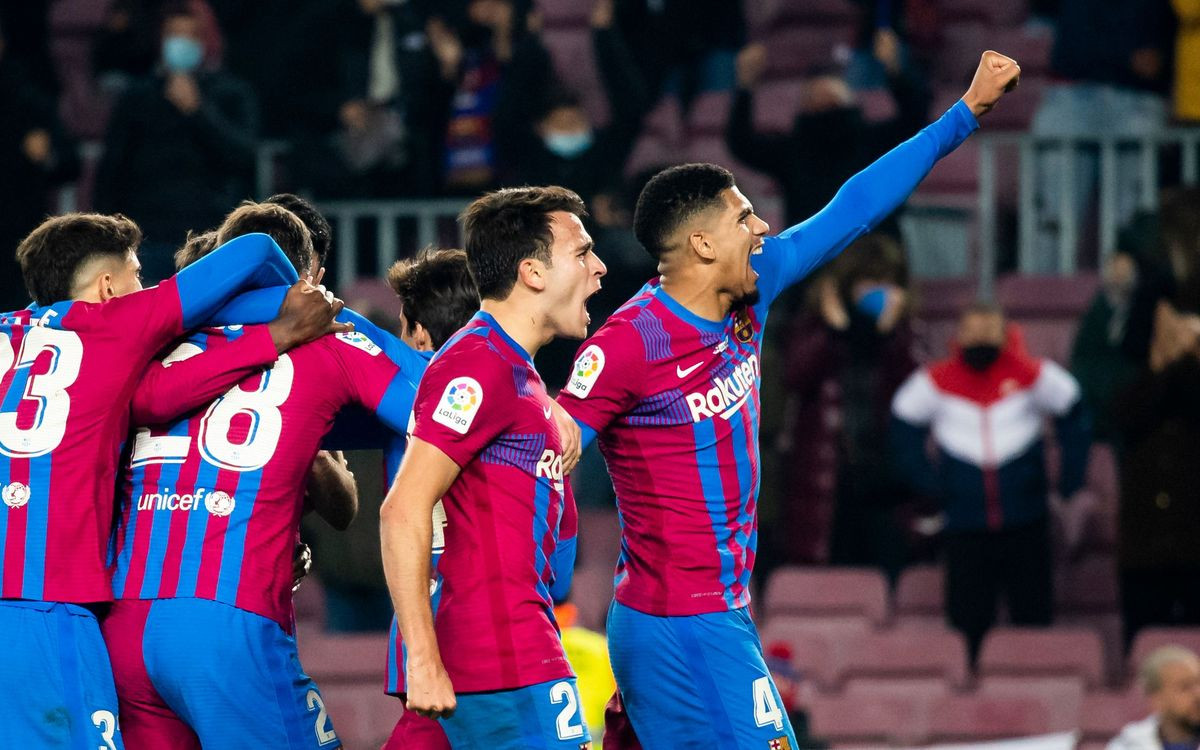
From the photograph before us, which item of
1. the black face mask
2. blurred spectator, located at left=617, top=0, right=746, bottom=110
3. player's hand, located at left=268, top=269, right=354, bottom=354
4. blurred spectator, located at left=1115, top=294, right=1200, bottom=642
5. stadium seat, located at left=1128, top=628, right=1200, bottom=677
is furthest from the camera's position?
blurred spectator, located at left=617, top=0, right=746, bottom=110

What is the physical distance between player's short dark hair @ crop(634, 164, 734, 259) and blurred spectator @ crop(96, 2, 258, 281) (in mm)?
5455

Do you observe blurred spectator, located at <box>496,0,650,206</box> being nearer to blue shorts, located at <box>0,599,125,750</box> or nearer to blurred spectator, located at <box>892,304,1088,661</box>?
blurred spectator, located at <box>892,304,1088,661</box>

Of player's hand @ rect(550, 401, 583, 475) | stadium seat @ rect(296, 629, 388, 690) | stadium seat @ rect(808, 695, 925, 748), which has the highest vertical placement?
player's hand @ rect(550, 401, 583, 475)


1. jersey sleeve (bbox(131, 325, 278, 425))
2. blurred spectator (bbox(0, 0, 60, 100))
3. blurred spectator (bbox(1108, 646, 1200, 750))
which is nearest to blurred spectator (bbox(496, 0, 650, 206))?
blurred spectator (bbox(0, 0, 60, 100))

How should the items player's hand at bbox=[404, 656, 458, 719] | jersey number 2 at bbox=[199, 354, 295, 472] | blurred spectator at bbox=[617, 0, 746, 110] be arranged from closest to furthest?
player's hand at bbox=[404, 656, 458, 719], jersey number 2 at bbox=[199, 354, 295, 472], blurred spectator at bbox=[617, 0, 746, 110]

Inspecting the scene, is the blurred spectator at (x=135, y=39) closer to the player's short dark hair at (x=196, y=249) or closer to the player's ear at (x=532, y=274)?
the player's short dark hair at (x=196, y=249)

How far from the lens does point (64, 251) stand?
4.85 meters

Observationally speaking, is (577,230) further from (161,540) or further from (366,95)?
(366,95)

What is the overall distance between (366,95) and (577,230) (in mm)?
6866

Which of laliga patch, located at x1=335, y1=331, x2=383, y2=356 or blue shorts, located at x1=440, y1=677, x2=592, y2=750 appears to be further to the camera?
laliga patch, located at x1=335, y1=331, x2=383, y2=356

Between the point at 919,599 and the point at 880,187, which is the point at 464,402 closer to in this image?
the point at 880,187

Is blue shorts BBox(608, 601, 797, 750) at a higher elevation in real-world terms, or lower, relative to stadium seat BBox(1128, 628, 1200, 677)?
higher

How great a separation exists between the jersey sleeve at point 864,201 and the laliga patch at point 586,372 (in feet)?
2.15

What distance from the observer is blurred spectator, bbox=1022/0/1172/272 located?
1078cm
